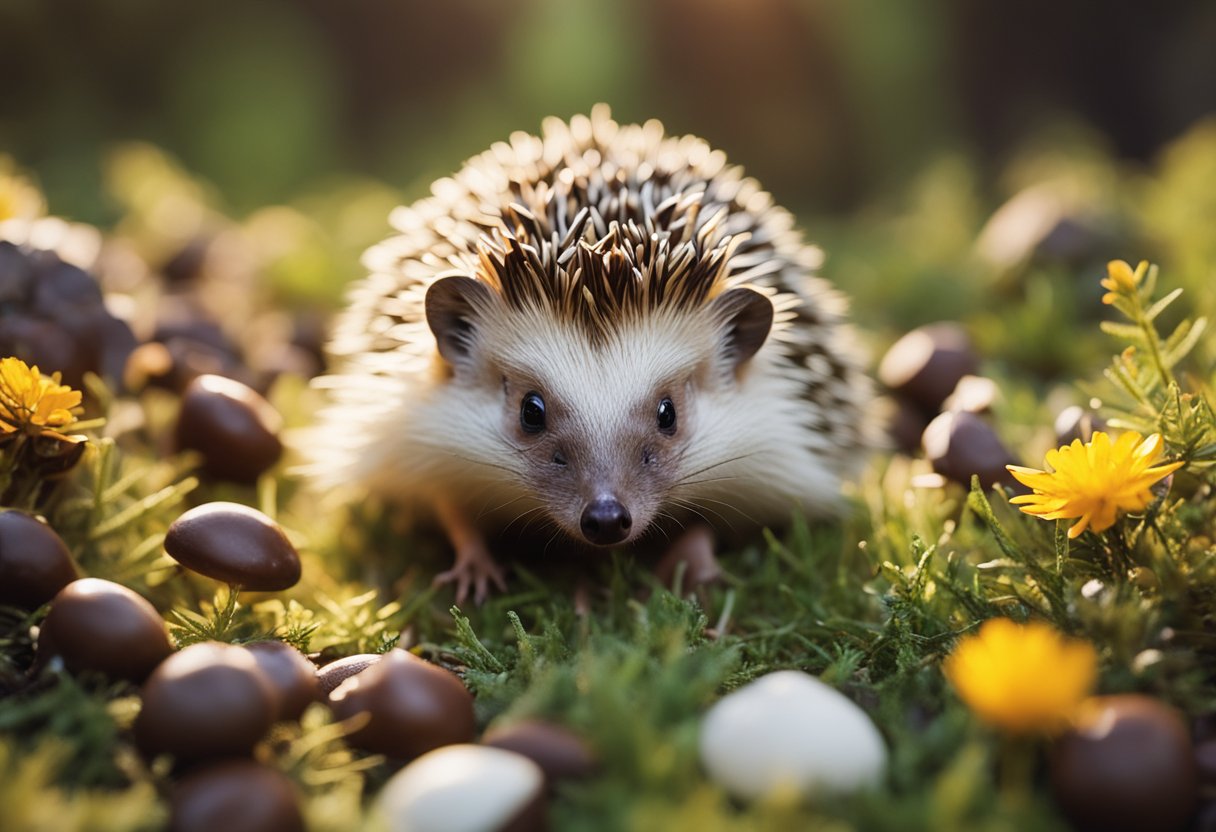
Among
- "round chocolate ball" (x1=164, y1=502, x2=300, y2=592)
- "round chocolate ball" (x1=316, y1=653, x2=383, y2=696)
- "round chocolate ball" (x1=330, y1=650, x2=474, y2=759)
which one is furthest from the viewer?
"round chocolate ball" (x1=164, y1=502, x2=300, y2=592)

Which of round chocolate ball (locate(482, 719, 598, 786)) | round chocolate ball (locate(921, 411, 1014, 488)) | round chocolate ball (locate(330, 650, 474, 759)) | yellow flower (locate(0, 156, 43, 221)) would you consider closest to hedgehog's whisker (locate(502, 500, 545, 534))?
round chocolate ball (locate(330, 650, 474, 759))

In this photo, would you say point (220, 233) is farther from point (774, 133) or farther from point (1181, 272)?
point (774, 133)

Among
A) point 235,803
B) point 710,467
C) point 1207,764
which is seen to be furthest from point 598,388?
point 1207,764

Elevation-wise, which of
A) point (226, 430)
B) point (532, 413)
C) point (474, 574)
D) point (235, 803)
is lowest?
point (235, 803)

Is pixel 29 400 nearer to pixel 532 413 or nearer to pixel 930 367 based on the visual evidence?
pixel 532 413

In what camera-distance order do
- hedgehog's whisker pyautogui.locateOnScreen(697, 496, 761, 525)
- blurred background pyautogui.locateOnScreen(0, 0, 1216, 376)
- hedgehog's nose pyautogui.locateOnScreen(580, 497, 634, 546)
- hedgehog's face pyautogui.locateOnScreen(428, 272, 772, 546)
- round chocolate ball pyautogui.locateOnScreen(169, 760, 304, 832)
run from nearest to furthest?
1. round chocolate ball pyautogui.locateOnScreen(169, 760, 304, 832)
2. hedgehog's nose pyautogui.locateOnScreen(580, 497, 634, 546)
3. hedgehog's face pyautogui.locateOnScreen(428, 272, 772, 546)
4. hedgehog's whisker pyautogui.locateOnScreen(697, 496, 761, 525)
5. blurred background pyautogui.locateOnScreen(0, 0, 1216, 376)

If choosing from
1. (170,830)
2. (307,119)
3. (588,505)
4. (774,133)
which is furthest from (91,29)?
(170,830)

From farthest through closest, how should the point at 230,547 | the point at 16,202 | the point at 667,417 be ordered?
the point at 16,202 → the point at 667,417 → the point at 230,547

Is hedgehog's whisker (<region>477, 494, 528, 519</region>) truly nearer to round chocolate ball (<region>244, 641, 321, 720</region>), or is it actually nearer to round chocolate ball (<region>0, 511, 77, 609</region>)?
round chocolate ball (<region>244, 641, 321, 720</region>)
